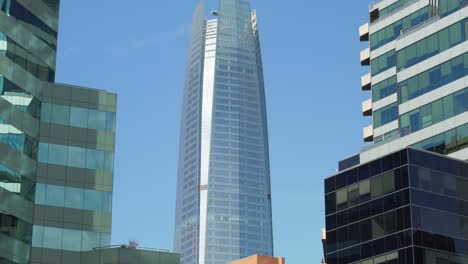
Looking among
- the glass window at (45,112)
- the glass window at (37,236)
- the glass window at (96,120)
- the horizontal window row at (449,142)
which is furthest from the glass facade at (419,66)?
the glass window at (37,236)

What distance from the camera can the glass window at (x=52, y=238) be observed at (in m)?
85.6

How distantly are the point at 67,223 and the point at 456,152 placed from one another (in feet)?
115

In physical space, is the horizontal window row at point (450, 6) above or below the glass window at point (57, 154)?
above

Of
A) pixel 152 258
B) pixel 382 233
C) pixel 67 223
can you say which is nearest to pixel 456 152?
pixel 382 233

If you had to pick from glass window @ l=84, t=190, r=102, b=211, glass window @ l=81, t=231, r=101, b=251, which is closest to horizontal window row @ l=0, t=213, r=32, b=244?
glass window @ l=81, t=231, r=101, b=251

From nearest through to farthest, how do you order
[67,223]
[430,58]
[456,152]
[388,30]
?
[67,223] → [456,152] → [430,58] → [388,30]

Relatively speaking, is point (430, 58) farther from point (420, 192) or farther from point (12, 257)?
point (12, 257)

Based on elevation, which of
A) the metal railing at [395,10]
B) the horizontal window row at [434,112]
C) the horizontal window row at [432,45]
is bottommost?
the horizontal window row at [434,112]

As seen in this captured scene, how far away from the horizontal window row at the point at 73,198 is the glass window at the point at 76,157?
2.24m

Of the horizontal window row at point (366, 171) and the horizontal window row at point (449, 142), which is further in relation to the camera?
the horizontal window row at point (449, 142)

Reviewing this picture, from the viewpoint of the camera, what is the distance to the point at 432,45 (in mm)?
101188

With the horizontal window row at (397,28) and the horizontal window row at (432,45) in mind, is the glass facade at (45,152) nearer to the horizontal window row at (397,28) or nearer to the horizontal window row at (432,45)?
the horizontal window row at (432,45)

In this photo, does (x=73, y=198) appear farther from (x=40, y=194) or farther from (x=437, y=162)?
(x=437, y=162)

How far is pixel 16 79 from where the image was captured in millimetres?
85812
